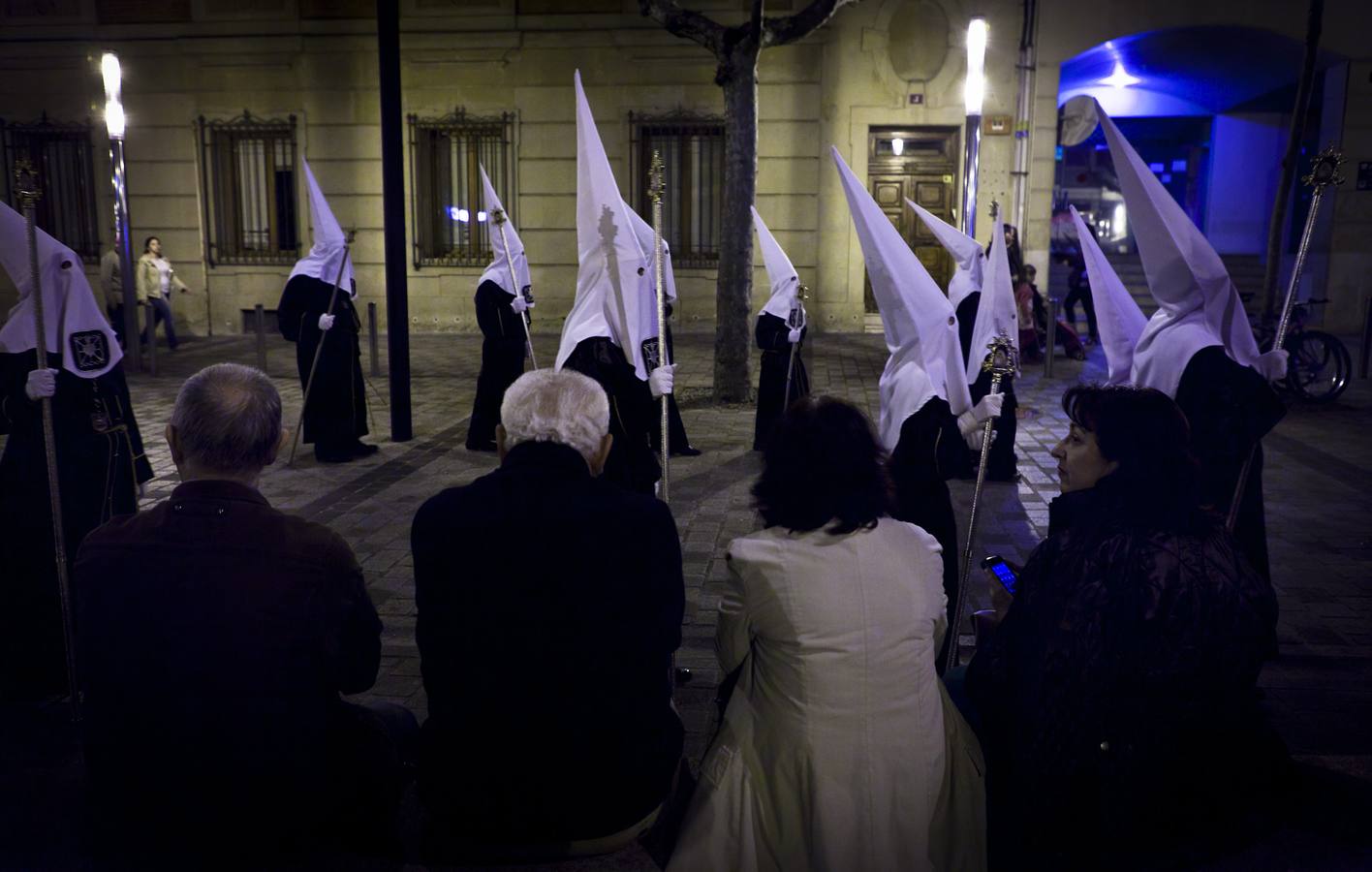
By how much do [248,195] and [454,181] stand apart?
11.4 feet

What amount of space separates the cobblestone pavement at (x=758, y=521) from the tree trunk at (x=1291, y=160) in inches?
59.1

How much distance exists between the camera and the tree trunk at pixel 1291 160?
12039 millimetres

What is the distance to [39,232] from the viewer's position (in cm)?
436

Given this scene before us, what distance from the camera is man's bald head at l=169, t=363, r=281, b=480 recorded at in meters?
2.56

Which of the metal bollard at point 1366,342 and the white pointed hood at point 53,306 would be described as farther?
the metal bollard at point 1366,342

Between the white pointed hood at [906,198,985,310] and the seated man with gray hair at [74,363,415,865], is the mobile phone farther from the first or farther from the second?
the white pointed hood at [906,198,985,310]

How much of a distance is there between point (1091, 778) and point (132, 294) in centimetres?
1295

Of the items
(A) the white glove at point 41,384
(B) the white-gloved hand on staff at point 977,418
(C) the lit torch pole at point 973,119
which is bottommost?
(B) the white-gloved hand on staff at point 977,418

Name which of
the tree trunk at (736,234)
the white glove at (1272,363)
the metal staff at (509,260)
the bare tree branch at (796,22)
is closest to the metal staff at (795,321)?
the metal staff at (509,260)

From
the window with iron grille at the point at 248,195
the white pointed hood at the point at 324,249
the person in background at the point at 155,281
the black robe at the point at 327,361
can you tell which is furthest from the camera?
the window with iron grille at the point at 248,195

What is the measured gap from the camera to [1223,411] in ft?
15.1

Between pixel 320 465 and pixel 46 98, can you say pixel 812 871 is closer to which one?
pixel 320 465

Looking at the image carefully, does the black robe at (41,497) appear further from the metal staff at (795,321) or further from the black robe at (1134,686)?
the metal staff at (795,321)

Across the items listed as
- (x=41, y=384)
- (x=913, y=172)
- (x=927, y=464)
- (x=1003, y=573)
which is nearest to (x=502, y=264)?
(x=41, y=384)
